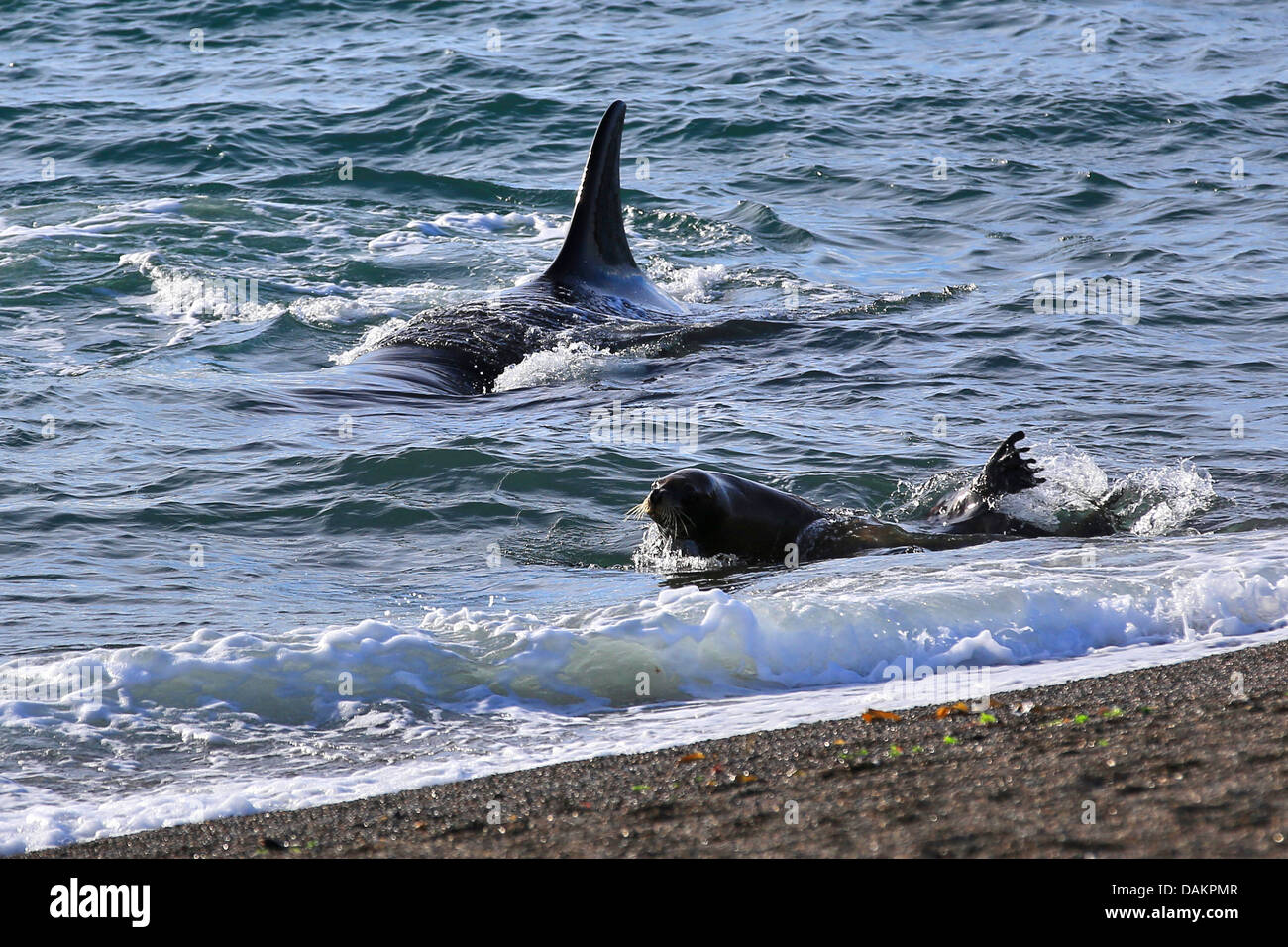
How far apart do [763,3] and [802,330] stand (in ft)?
50.2

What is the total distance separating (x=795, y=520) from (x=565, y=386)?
10.4ft

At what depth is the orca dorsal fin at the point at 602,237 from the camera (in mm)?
10484

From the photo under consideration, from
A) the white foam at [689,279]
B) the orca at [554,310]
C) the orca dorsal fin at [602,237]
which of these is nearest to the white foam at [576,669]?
the orca at [554,310]

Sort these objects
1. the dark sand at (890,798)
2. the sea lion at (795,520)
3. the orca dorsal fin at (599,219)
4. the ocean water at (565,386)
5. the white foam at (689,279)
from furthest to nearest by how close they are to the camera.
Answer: the white foam at (689,279) < the orca dorsal fin at (599,219) < the sea lion at (795,520) < the ocean water at (565,386) < the dark sand at (890,798)

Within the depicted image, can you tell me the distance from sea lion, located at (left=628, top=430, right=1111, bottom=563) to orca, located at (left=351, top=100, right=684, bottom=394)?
3331 millimetres

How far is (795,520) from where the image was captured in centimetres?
635

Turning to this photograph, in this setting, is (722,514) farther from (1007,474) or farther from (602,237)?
(602,237)

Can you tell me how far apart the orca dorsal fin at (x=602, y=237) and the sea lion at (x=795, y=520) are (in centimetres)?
443

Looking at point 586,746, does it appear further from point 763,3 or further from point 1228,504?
point 763,3

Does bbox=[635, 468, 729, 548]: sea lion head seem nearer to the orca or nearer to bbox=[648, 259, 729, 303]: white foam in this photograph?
the orca

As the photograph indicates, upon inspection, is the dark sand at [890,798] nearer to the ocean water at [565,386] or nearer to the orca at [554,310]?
the ocean water at [565,386]

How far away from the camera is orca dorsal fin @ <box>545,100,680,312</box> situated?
1048cm

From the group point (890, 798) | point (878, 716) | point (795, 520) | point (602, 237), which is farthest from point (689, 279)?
point (890, 798)

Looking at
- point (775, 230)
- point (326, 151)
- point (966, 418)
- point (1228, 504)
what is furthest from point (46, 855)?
point (326, 151)
